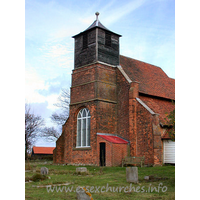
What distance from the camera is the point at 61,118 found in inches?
2030

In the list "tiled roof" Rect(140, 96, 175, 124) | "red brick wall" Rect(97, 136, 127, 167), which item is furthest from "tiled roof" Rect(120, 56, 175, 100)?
"red brick wall" Rect(97, 136, 127, 167)

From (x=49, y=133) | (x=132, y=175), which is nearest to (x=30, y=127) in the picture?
(x=49, y=133)

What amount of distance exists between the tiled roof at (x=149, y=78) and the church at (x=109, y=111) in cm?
16

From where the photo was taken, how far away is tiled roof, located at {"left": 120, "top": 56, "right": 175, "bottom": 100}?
29.6m

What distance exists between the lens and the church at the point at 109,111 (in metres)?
24.6

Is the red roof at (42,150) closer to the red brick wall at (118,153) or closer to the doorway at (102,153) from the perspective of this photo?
the doorway at (102,153)

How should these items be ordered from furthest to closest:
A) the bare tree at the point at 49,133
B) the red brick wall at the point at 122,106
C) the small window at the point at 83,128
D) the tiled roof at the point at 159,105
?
1. the bare tree at the point at 49,133
2. the small window at the point at 83,128
3. the tiled roof at the point at 159,105
4. the red brick wall at the point at 122,106

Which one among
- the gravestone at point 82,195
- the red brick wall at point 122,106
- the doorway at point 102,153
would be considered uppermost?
the red brick wall at point 122,106

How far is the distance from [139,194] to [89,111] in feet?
58.0

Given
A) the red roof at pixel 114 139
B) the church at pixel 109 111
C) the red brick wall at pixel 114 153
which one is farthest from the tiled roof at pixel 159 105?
the red brick wall at pixel 114 153

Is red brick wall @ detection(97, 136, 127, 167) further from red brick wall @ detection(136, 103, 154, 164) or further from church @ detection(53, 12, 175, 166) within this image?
red brick wall @ detection(136, 103, 154, 164)

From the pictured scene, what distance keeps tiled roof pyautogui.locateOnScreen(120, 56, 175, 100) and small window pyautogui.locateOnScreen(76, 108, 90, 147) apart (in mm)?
6142

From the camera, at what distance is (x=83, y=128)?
2781cm

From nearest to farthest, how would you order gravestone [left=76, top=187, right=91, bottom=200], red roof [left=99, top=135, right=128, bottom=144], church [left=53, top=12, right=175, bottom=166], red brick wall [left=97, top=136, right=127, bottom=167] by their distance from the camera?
gravestone [left=76, top=187, right=91, bottom=200], red brick wall [left=97, top=136, right=127, bottom=167], church [left=53, top=12, right=175, bottom=166], red roof [left=99, top=135, right=128, bottom=144]
